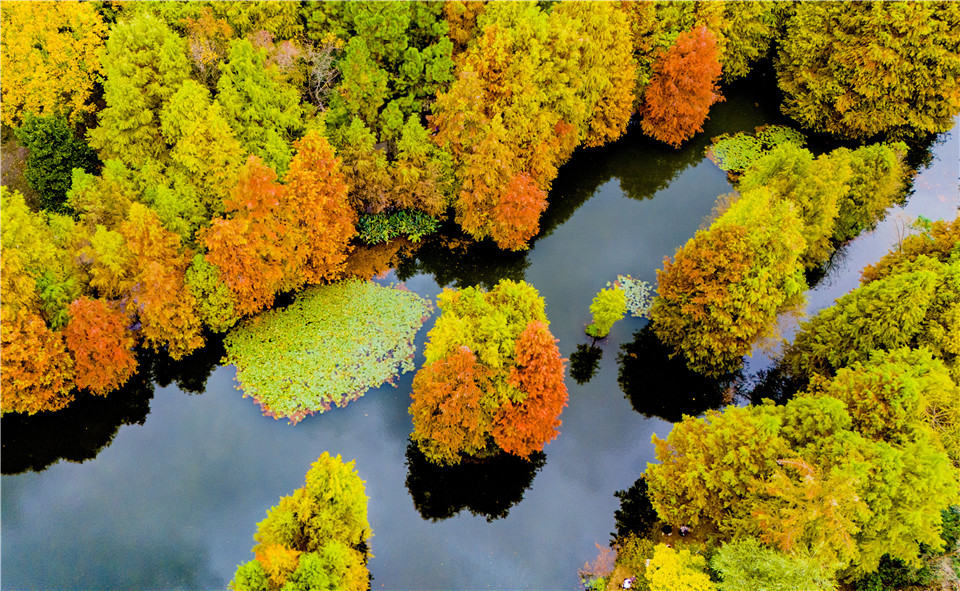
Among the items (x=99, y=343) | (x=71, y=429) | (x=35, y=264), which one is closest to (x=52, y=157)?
(x=35, y=264)

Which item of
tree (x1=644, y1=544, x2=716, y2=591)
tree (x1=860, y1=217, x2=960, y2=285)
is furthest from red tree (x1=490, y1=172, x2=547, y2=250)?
tree (x1=644, y1=544, x2=716, y2=591)

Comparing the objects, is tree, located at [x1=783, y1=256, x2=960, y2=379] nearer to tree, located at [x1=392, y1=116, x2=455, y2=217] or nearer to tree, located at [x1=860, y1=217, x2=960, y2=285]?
tree, located at [x1=860, y1=217, x2=960, y2=285]

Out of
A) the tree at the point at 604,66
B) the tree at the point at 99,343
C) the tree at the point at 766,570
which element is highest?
the tree at the point at 604,66

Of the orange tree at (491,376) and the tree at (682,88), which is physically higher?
the tree at (682,88)

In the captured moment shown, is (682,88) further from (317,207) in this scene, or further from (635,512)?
(635,512)

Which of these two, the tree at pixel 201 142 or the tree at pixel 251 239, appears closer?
the tree at pixel 251 239

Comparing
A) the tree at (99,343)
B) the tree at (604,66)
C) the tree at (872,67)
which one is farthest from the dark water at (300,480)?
the tree at (872,67)

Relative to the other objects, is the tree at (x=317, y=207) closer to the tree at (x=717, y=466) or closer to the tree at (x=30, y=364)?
the tree at (x=30, y=364)

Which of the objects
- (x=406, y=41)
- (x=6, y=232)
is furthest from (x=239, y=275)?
(x=406, y=41)
